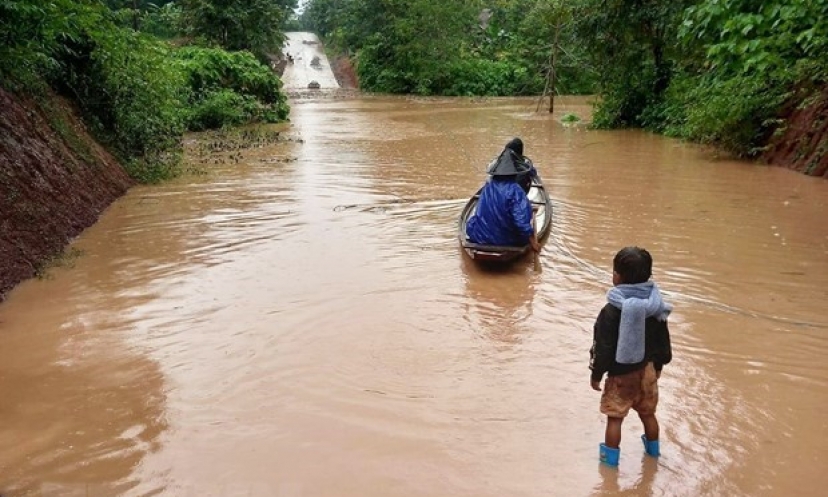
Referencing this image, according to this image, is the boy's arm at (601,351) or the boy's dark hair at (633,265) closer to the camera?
the boy's dark hair at (633,265)

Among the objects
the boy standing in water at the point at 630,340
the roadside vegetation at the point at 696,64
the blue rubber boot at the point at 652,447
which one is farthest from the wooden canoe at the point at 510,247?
the roadside vegetation at the point at 696,64

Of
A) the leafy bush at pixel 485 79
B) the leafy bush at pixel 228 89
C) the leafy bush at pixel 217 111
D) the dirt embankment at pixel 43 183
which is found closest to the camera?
the dirt embankment at pixel 43 183

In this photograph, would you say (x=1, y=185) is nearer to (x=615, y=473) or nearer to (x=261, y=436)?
(x=261, y=436)

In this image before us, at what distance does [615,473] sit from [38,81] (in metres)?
10.4

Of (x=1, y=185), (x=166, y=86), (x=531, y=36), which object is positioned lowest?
(x=1, y=185)

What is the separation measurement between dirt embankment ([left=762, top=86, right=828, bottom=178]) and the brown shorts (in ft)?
34.0

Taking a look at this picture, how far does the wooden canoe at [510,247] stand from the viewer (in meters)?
7.89

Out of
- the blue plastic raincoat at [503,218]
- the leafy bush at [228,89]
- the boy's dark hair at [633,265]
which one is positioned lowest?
the blue plastic raincoat at [503,218]

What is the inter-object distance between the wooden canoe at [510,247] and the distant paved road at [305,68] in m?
33.1

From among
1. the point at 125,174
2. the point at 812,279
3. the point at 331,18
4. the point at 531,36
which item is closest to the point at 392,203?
the point at 125,174

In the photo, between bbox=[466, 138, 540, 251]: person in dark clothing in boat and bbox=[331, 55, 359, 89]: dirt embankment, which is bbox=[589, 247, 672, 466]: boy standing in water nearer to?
bbox=[466, 138, 540, 251]: person in dark clothing in boat

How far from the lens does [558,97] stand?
40.9m

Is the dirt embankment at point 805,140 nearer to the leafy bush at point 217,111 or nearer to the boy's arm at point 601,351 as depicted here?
the boy's arm at point 601,351

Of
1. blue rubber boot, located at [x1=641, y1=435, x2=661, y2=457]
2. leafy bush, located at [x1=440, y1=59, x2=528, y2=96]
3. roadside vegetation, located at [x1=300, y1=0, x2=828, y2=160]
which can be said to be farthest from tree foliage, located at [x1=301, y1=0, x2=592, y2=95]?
blue rubber boot, located at [x1=641, y1=435, x2=661, y2=457]
